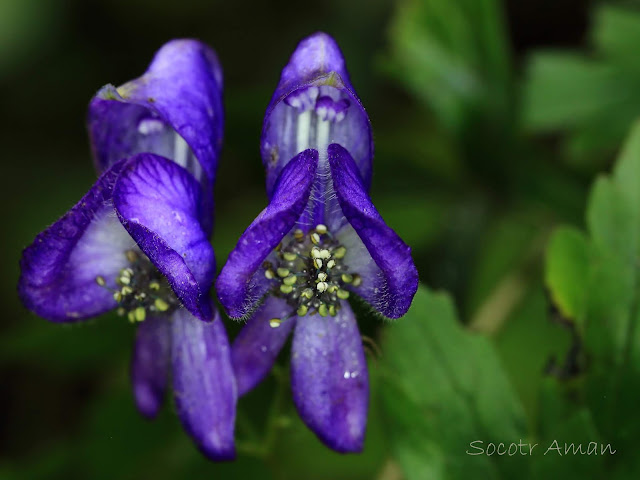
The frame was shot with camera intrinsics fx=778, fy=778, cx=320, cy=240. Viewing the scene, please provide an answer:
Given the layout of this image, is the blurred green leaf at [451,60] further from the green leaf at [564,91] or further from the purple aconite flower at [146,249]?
the purple aconite flower at [146,249]

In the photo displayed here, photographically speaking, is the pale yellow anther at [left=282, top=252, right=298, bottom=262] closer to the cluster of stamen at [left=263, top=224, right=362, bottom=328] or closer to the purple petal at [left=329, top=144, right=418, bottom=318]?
the cluster of stamen at [left=263, top=224, right=362, bottom=328]

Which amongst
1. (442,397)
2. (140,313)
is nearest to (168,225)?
(140,313)

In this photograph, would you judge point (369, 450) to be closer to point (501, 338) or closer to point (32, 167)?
point (501, 338)

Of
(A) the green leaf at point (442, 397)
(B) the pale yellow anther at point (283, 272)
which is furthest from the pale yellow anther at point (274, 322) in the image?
(A) the green leaf at point (442, 397)

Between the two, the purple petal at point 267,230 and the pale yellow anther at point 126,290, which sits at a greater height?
the purple petal at point 267,230

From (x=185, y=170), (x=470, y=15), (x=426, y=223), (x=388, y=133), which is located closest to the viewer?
(x=185, y=170)

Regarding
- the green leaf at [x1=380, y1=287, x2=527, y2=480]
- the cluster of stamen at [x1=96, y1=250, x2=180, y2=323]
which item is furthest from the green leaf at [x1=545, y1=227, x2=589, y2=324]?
the cluster of stamen at [x1=96, y1=250, x2=180, y2=323]

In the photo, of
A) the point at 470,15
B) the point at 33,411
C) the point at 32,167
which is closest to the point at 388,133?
the point at 470,15
